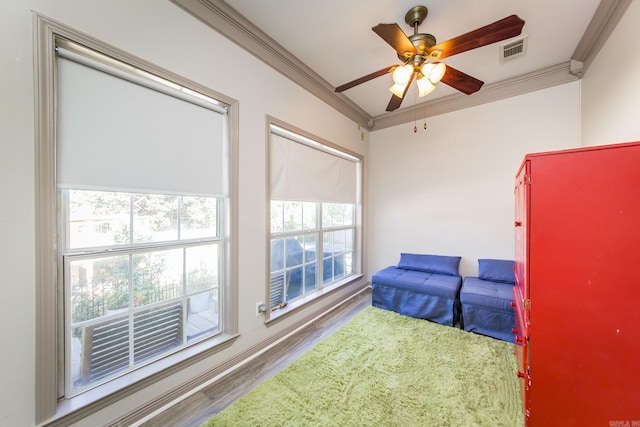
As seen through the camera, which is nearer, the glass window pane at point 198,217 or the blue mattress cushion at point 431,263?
the glass window pane at point 198,217

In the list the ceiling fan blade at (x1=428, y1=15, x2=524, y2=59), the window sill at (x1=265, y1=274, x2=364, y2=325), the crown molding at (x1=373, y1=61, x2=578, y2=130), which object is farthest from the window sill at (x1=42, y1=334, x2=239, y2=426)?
the crown molding at (x1=373, y1=61, x2=578, y2=130)

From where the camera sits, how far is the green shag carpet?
58.4 inches

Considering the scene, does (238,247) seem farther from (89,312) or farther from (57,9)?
(57,9)

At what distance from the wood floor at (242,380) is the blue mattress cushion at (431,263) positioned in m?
1.21

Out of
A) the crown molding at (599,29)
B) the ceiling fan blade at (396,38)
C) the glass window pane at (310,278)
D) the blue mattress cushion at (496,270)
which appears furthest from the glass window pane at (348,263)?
the crown molding at (599,29)

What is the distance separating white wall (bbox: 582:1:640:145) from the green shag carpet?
201 cm

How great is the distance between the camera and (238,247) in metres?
1.96

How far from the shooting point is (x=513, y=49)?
2260 millimetres

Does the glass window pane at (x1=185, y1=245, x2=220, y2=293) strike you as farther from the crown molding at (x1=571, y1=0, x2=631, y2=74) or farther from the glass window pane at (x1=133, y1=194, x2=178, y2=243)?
the crown molding at (x1=571, y1=0, x2=631, y2=74)

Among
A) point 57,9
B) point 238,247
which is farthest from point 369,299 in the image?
point 57,9

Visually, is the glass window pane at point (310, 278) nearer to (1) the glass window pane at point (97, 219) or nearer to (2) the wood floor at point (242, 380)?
(2) the wood floor at point (242, 380)

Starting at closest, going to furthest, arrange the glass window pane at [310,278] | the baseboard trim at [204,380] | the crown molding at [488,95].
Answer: the baseboard trim at [204,380] → the crown molding at [488,95] → the glass window pane at [310,278]

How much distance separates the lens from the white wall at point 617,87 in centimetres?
155

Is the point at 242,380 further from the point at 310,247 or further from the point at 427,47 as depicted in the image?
the point at 427,47
